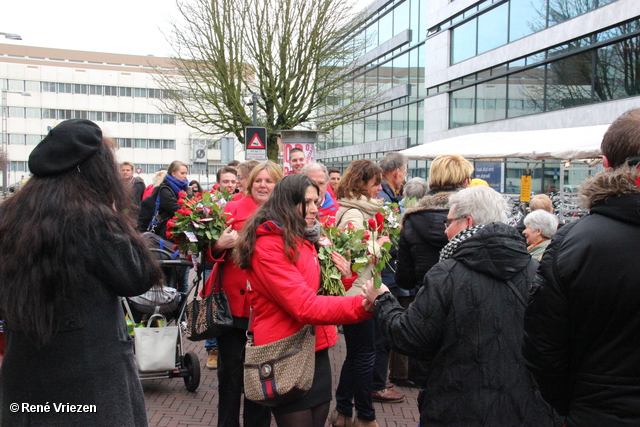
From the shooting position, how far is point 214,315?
12.1ft

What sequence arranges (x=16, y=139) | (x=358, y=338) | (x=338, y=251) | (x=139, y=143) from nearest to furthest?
(x=338, y=251) → (x=358, y=338) → (x=16, y=139) → (x=139, y=143)

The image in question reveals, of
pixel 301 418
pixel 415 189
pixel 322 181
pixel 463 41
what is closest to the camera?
pixel 301 418

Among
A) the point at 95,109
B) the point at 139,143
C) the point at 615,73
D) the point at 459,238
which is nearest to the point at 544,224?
the point at 459,238

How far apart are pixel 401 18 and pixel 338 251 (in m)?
28.7

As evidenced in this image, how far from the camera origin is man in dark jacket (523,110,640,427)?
1.72m

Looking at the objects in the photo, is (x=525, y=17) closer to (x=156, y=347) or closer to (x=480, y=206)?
Result: (x=156, y=347)

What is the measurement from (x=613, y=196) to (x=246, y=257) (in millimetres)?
1748

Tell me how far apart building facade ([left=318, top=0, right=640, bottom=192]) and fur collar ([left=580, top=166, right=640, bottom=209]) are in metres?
11.5

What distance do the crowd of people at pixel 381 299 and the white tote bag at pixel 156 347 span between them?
2.28 meters

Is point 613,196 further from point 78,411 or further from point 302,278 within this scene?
point 78,411

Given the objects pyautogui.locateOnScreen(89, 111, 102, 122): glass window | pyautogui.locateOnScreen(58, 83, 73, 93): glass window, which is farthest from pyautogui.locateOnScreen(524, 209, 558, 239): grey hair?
pyautogui.locateOnScreen(58, 83, 73, 93): glass window

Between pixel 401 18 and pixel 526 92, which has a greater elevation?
pixel 401 18

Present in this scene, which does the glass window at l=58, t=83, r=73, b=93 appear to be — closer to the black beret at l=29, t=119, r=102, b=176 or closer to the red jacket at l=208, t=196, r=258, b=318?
the red jacket at l=208, t=196, r=258, b=318

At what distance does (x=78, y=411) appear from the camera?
1898 mm
